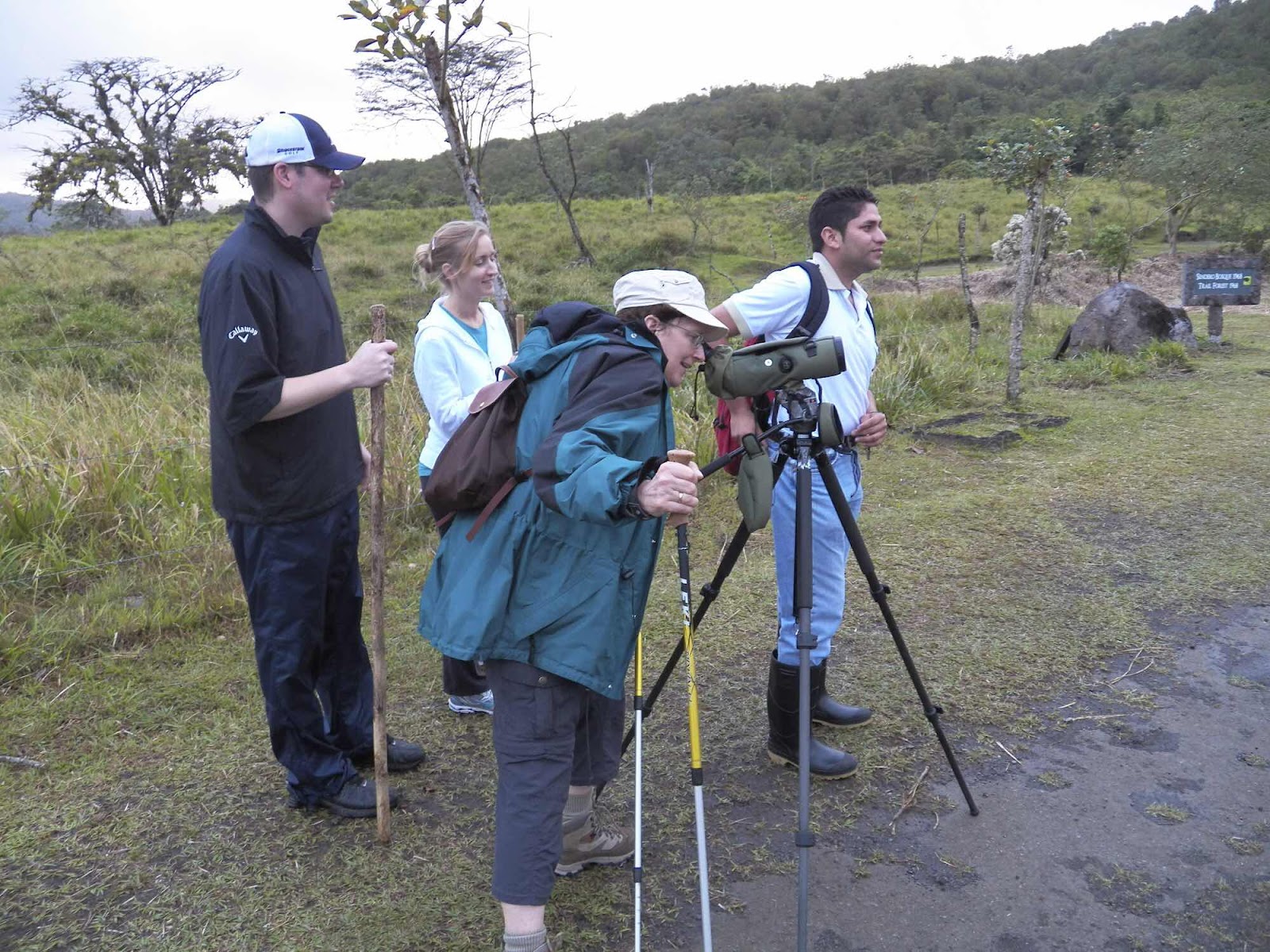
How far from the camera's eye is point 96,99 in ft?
120

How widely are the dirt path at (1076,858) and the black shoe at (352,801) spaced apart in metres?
1.13

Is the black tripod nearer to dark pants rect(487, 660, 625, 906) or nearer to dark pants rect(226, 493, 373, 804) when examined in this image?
dark pants rect(487, 660, 625, 906)

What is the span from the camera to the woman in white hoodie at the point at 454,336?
10.8 feet

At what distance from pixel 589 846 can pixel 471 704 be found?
1.03 m

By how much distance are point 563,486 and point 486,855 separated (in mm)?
1458

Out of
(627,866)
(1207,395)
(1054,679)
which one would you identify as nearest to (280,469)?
(627,866)

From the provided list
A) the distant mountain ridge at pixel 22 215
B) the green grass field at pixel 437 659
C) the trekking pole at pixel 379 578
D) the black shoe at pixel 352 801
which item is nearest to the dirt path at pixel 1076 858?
the green grass field at pixel 437 659

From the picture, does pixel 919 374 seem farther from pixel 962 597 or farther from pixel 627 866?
pixel 627 866

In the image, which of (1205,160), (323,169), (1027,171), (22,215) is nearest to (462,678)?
(323,169)

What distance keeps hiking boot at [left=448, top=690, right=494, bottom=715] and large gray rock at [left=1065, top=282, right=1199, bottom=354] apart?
933 cm

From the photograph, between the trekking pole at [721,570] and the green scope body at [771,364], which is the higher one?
the green scope body at [771,364]

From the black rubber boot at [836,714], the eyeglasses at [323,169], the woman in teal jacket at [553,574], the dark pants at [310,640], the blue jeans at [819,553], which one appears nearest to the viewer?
the woman in teal jacket at [553,574]

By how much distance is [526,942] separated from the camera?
2.16 meters

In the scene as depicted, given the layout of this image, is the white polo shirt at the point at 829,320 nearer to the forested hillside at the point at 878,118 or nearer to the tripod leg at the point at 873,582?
the tripod leg at the point at 873,582
